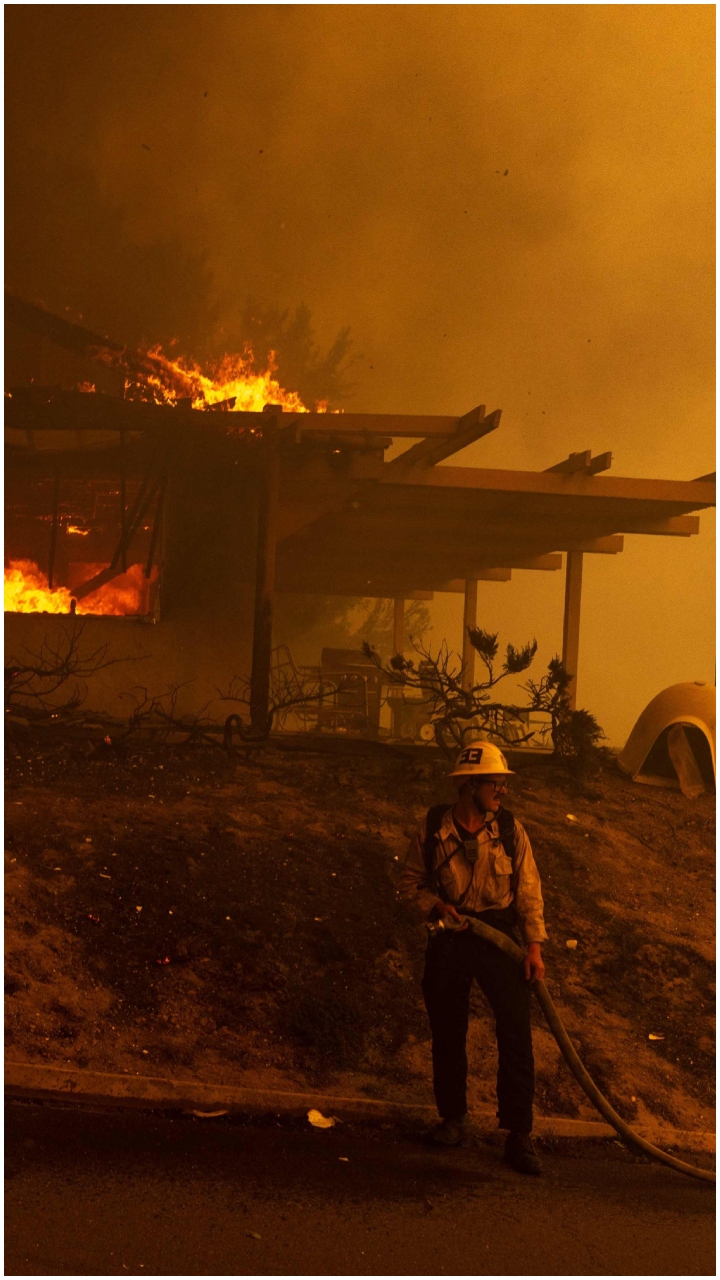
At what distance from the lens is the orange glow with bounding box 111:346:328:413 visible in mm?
12539

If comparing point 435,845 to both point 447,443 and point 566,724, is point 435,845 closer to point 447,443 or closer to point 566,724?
point 566,724

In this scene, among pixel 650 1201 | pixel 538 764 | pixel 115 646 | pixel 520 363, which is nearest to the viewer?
pixel 650 1201

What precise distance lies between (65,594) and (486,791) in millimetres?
8150

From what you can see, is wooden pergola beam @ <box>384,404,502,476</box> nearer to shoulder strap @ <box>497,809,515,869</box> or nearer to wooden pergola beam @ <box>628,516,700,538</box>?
wooden pergola beam @ <box>628,516,700,538</box>

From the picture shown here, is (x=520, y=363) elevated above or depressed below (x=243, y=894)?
above

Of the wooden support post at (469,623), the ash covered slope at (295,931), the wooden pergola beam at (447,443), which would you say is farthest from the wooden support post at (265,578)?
the wooden support post at (469,623)

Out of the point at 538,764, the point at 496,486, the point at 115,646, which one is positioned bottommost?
the point at 538,764

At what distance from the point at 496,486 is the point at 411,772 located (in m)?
3.31

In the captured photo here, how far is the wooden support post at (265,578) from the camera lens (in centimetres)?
1023

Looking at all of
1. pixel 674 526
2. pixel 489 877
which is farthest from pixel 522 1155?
pixel 674 526

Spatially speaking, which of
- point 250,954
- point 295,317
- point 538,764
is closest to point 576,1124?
point 250,954

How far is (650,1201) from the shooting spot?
14.6 ft

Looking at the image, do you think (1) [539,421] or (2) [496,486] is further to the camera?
(1) [539,421]

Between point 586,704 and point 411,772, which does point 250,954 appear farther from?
point 586,704
